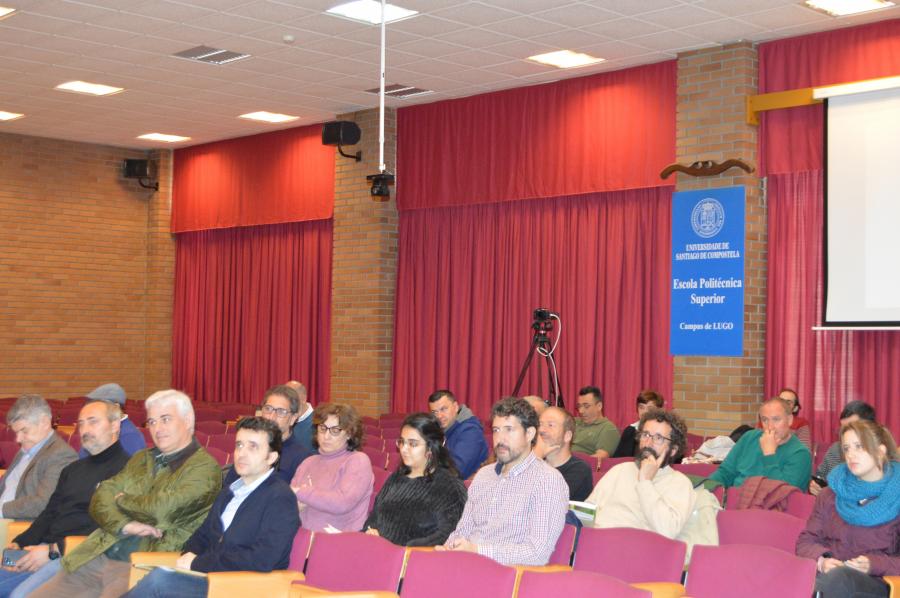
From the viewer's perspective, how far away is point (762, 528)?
481cm

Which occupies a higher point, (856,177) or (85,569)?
(856,177)

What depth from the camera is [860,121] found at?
339 inches

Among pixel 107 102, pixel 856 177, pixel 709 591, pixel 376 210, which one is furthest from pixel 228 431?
pixel 709 591

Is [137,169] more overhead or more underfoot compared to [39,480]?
more overhead

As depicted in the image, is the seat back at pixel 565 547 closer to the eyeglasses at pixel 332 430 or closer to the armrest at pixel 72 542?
the eyeglasses at pixel 332 430

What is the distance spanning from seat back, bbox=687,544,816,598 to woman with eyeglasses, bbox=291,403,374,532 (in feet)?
6.43

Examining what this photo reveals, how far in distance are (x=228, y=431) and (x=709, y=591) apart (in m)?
6.50

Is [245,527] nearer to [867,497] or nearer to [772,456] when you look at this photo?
[867,497]

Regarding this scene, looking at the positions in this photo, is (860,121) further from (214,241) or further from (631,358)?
(214,241)

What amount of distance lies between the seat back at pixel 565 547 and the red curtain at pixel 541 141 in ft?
19.5

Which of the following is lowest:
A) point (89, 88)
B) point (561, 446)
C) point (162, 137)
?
point (561, 446)

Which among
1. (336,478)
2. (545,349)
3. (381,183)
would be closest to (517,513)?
(336,478)

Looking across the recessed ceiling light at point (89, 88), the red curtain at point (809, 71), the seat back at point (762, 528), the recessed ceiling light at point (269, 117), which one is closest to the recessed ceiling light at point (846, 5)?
the red curtain at point (809, 71)

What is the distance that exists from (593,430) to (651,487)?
3.73 meters
